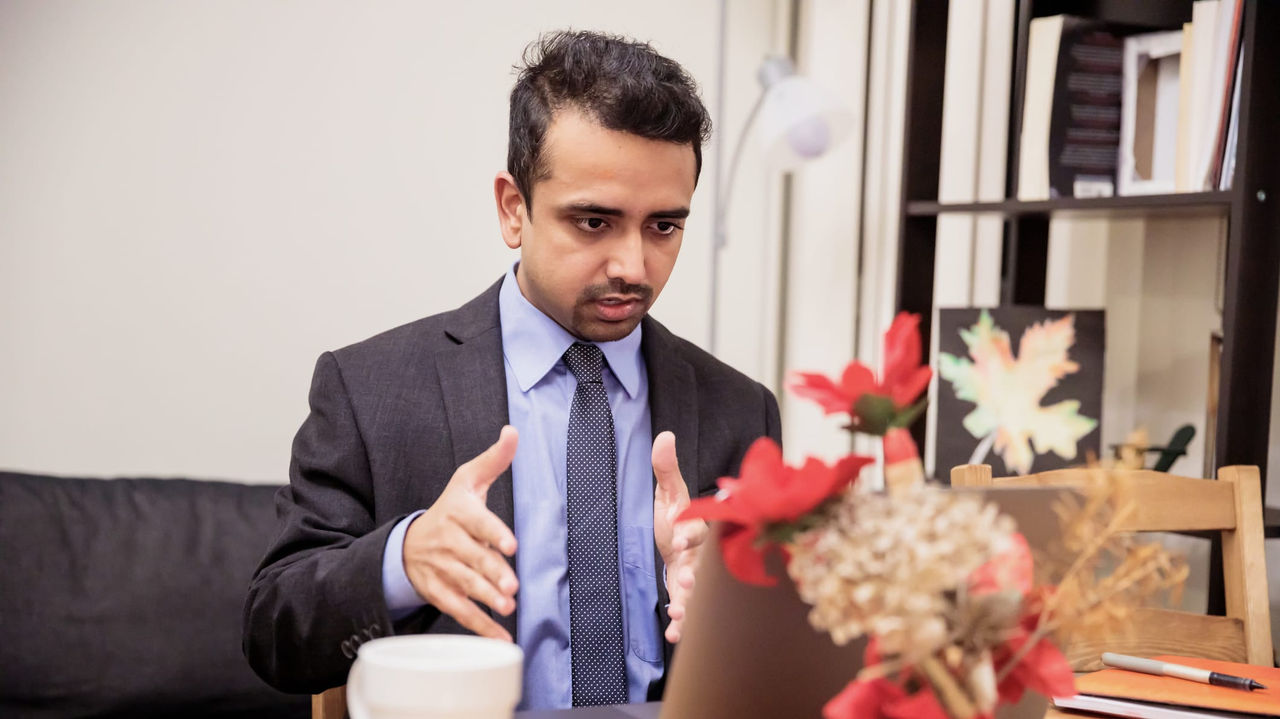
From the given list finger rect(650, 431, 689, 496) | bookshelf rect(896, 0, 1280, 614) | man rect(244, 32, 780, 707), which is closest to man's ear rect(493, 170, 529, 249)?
man rect(244, 32, 780, 707)

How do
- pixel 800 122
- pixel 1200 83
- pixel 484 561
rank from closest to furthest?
pixel 484 561
pixel 1200 83
pixel 800 122

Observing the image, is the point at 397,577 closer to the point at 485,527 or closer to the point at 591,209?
the point at 485,527

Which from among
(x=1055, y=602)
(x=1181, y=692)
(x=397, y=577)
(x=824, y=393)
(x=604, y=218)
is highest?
(x=604, y=218)

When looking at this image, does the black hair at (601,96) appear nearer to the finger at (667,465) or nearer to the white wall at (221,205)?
the finger at (667,465)

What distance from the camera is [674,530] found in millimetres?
1115

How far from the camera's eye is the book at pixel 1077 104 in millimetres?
2127

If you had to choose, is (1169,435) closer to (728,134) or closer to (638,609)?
(728,134)

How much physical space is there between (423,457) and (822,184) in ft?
5.75

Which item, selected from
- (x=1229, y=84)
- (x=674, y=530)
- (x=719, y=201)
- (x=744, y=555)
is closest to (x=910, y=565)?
(x=744, y=555)

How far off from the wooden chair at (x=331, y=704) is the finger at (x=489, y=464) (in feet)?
1.46

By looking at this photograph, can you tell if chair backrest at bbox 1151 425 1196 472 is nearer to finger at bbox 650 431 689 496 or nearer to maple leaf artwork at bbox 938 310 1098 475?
finger at bbox 650 431 689 496

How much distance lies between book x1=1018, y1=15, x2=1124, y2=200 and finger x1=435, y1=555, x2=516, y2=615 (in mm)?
1620

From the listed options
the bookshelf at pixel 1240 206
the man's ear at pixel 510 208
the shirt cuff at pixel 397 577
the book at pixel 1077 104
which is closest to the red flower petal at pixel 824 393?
the shirt cuff at pixel 397 577

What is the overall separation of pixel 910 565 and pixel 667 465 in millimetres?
542
